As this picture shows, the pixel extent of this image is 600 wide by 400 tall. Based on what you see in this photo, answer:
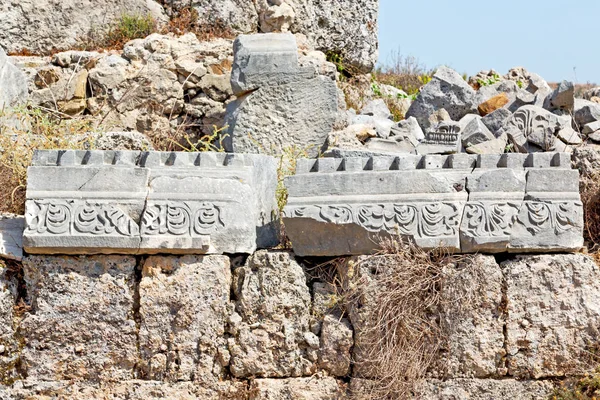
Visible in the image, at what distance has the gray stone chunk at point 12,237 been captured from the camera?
15.7 feet

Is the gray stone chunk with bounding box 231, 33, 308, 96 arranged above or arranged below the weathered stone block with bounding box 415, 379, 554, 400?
above

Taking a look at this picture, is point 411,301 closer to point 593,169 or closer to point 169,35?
point 593,169

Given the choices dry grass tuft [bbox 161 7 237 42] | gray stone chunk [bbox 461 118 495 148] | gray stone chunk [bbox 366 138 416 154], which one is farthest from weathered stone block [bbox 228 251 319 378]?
dry grass tuft [bbox 161 7 237 42]

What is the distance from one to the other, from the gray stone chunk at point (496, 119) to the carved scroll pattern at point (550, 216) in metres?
2.63

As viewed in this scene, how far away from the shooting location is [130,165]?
479cm

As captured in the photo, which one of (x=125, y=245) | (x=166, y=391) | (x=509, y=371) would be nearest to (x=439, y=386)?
(x=509, y=371)


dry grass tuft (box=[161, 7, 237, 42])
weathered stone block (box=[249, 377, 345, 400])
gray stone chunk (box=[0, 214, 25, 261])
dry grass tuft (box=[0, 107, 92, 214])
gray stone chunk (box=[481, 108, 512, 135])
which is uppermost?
dry grass tuft (box=[161, 7, 237, 42])

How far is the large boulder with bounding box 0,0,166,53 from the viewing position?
8305 millimetres

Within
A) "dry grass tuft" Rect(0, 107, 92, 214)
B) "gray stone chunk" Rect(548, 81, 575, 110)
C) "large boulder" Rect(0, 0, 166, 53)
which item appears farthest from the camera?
"large boulder" Rect(0, 0, 166, 53)

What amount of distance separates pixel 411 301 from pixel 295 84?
8.96 feet

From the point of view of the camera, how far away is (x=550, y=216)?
4.59 m

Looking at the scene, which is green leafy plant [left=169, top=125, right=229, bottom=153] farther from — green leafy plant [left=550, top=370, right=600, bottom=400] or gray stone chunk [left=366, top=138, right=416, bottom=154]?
green leafy plant [left=550, top=370, right=600, bottom=400]

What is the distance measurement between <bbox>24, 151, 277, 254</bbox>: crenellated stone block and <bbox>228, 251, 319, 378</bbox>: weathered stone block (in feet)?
0.56

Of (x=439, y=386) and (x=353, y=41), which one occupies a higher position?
(x=353, y=41)
